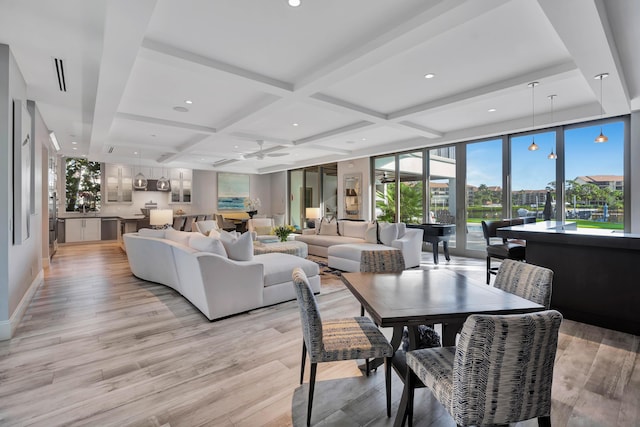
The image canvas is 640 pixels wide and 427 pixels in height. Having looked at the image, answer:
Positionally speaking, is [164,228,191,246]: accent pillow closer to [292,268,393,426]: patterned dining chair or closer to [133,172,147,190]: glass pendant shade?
[292,268,393,426]: patterned dining chair

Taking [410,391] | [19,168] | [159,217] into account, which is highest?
[19,168]

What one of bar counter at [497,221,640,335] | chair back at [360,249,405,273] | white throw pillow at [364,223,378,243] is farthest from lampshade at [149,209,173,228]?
bar counter at [497,221,640,335]

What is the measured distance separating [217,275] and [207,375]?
1141 millimetres

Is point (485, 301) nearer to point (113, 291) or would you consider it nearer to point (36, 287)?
point (113, 291)

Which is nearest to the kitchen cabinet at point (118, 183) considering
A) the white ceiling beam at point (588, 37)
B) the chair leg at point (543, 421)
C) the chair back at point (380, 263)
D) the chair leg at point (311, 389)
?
the chair back at point (380, 263)

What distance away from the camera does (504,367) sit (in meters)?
1.19

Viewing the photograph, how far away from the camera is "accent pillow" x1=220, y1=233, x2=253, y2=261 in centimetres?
362

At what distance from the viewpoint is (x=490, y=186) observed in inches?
270

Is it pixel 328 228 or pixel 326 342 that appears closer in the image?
pixel 326 342

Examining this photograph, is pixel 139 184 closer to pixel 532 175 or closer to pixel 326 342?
pixel 326 342

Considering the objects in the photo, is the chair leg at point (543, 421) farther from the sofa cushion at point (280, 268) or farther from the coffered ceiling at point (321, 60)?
the sofa cushion at point (280, 268)

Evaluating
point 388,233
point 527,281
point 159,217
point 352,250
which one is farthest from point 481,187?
point 159,217

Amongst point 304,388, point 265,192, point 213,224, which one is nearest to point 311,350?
point 304,388

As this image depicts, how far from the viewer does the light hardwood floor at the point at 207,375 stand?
182 centimetres
